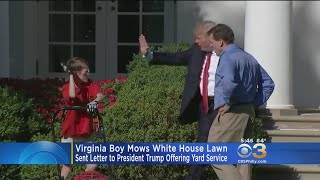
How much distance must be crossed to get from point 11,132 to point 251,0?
3.81 meters

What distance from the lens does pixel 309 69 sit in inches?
427

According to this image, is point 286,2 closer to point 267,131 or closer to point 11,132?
point 267,131

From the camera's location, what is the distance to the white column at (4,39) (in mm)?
11195

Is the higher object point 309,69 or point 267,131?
point 309,69

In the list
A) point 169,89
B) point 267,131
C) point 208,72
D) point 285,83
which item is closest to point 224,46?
point 208,72

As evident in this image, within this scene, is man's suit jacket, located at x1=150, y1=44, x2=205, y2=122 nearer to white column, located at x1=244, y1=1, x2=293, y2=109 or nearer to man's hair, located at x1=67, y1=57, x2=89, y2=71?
man's hair, located at x1=67, y1=57, x2=89, y2=71

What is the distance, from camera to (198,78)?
6.90 metres

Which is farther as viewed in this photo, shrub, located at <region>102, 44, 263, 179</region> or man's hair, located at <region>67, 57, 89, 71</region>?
shrub, located at <region>102, 44, 263, 179</region>

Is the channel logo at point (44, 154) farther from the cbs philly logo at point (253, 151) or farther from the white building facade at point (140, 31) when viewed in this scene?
the white building facade at point (140, 31)

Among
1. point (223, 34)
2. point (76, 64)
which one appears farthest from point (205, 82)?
point (76, 64)

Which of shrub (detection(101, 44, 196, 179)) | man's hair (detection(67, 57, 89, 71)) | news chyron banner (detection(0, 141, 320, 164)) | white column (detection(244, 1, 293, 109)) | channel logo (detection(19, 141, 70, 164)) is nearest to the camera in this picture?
news chyron banner (detection(0, 141, 320, 164))

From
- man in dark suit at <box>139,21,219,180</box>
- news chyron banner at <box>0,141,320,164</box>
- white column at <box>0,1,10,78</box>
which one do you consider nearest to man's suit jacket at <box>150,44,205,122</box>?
man in dark suit at <box>139,21,219,180</box>

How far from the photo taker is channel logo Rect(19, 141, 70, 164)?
636 centimetres

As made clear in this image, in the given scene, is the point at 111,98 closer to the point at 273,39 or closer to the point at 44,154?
the point at 273,39
